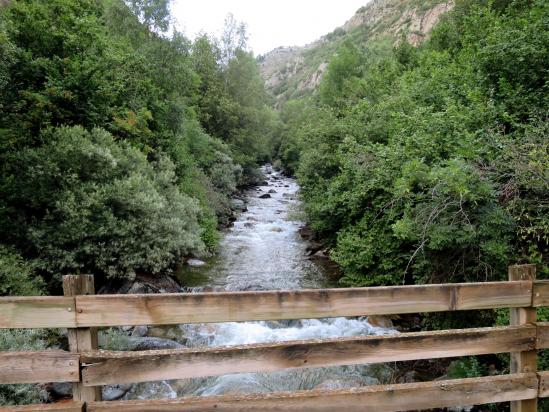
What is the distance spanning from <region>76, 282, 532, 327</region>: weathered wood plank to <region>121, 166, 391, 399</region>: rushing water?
382 cm

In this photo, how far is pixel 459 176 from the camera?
626cm

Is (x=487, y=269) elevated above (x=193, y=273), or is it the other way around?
(x=487, y=269)

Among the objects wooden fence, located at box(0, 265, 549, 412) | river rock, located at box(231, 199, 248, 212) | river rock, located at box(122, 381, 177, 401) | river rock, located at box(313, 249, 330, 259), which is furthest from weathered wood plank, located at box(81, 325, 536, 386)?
river rock, located at box(231, 199, 248, 212)

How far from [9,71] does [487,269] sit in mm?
11262

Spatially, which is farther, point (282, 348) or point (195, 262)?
point (195, 262)

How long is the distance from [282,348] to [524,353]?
81.2 inches

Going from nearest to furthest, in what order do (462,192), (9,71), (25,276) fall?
1. (462,192)
2. (25,276)
3. (9,71)

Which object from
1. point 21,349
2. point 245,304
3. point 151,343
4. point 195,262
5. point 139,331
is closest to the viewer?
point 245,304

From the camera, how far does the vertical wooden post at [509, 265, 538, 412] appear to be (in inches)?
126

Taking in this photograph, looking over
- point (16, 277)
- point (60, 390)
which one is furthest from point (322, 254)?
point (60, 390)

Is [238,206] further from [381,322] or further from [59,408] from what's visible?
[59,408]

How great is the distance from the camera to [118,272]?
9.68 m

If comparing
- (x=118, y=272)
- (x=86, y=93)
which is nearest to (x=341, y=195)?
(x=118, y=272)

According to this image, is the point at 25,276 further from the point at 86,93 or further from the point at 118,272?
the point at 86,93
